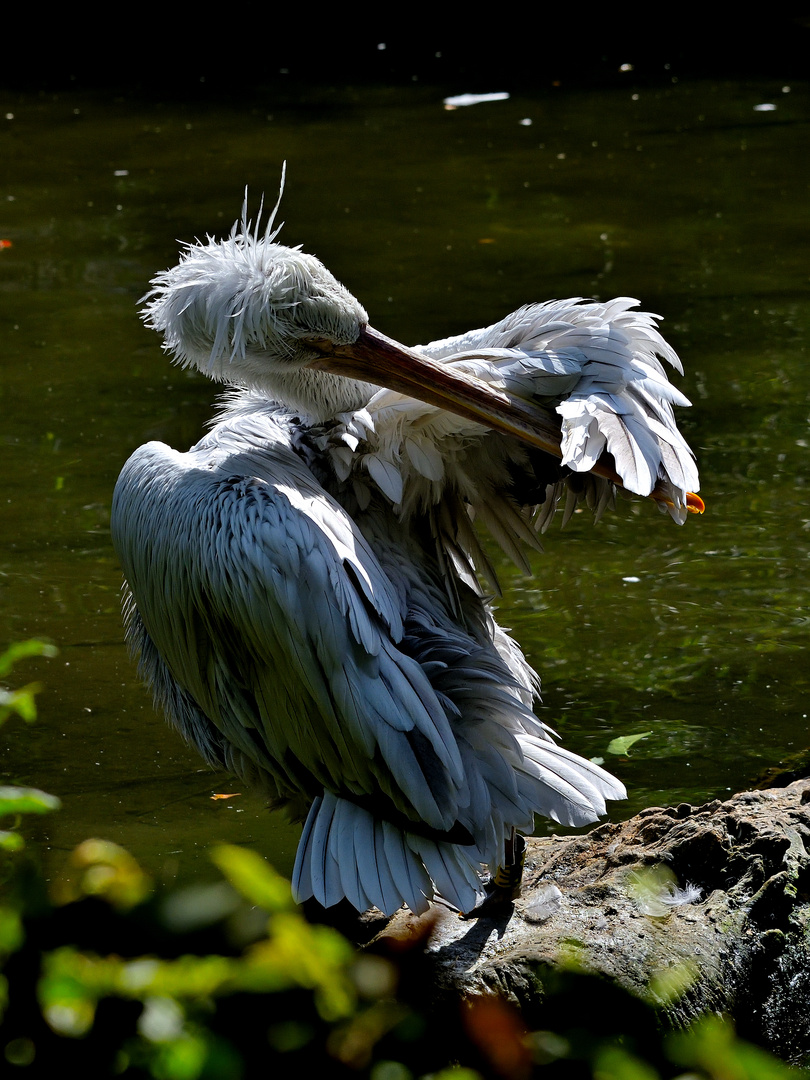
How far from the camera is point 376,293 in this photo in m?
7.02

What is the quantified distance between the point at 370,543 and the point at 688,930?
3.14 ft

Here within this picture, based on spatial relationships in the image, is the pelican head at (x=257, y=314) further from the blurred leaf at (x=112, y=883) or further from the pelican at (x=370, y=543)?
the blurred leaf at (x=112, y=883)

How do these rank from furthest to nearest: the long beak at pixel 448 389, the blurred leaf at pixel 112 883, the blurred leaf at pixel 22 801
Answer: the long beak at pixel 448 389, the blurred leaf at pixel 22 801, the blurred leaf at pixel 112 883

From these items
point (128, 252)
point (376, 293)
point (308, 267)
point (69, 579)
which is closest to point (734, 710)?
point (308, 267)

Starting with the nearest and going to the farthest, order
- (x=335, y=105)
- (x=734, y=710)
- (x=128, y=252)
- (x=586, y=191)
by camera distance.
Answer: (x=734, y=710) → (x=128, y=252) → (x=586, y=191) → (x=335, y=105)

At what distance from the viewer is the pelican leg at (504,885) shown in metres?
2.85

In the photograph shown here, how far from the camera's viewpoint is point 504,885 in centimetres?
287

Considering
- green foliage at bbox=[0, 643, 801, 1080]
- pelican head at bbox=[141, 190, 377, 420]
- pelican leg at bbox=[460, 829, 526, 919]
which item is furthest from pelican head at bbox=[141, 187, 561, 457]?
green foliage at bbox=[0, 643, 801, 1080]

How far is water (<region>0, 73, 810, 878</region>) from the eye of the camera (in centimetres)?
381

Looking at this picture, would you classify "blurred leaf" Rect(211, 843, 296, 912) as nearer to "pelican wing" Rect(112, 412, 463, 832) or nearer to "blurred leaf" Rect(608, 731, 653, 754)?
"pelican wing" Rect(112, 412, 463, 832)

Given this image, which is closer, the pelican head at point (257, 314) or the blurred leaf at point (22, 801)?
the blurred leaf at point (22, 801)

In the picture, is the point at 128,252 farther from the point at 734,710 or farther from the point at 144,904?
the point at 144,904

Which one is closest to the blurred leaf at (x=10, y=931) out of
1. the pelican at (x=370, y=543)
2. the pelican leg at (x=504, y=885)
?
the pelican at (x=370, y=543)

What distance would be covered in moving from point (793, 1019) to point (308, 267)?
1668 mm
